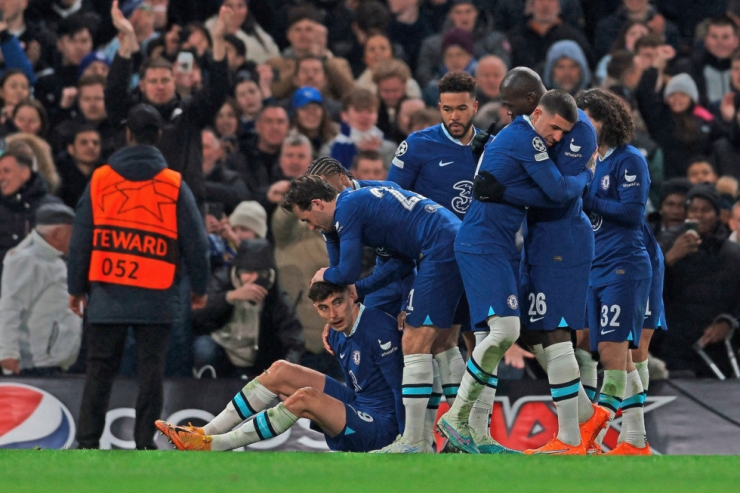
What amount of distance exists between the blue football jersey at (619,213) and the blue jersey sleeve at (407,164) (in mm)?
1273

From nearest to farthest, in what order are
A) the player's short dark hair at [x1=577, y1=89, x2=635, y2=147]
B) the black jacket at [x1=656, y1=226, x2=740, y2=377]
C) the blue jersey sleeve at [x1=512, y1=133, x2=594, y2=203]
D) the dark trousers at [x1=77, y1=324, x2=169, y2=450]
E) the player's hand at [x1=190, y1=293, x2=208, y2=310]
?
the blue jersey sleeve at [x1=512, y1=133, x2=594, y2=203] → the player's short dark hair at [x1=577, y1=89, x2=635, y2=147] → the dark trousers at [x1=77, y1=324, x2=169, y2=450] → the player's hand at [x1=190, y1=293, x2=208, y2=310] → the black jacket at [x1=656, y1=226, x2=740, y2=377]

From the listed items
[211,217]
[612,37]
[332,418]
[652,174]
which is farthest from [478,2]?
[332,418]

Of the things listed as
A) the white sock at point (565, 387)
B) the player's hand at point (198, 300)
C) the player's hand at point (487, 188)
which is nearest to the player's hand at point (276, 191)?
the player's hand at point (198, 300)

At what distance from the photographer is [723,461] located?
767cm

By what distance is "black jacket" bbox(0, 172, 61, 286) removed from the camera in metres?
12.0

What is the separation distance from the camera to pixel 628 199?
912 centimetres

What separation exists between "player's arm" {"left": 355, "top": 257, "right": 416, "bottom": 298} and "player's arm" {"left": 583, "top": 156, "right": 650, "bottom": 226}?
1359 mm

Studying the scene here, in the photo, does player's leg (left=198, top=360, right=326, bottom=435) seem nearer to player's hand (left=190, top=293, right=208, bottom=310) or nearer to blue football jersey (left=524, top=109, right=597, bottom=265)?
player's hand (left=190, top=293, right=208, bottom=310)

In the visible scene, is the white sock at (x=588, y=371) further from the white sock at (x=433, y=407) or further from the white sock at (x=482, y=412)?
the white sock at (x=433, y=407)

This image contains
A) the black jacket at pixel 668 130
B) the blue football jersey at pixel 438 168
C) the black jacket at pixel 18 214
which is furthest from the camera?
the black jacket at pixel 668 130

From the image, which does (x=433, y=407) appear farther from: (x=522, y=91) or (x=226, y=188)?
(x=226, y=188)

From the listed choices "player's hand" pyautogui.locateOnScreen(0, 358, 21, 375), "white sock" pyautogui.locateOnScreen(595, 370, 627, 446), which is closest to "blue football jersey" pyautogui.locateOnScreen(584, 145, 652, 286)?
"white sock" pyautogui.locateOnScreen(595, 370, 627, 446)

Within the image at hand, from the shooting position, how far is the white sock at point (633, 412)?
30.7 ft

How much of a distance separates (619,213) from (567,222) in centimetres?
72
